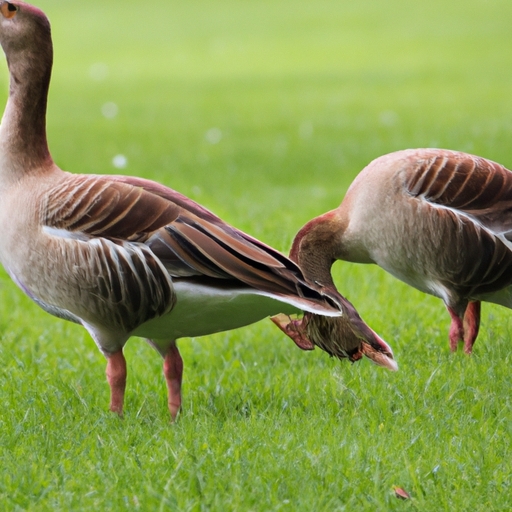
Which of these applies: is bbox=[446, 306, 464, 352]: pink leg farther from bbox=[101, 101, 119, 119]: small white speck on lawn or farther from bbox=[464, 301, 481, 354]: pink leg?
bbox=[101, 101, 119, 119]: small white speck on lawn

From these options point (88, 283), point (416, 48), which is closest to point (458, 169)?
point (88, 283)

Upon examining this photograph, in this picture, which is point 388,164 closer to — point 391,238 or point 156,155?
point 391,238

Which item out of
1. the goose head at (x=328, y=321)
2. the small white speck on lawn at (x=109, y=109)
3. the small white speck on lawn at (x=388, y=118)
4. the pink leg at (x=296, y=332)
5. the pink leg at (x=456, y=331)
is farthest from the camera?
the small white speck on lawn at (x=109, y=109)

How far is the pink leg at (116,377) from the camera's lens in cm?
439

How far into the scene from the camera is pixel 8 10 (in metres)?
4.45

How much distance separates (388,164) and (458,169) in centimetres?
37

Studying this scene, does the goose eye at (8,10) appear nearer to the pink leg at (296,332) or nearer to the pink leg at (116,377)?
the pink leg at (116,377)

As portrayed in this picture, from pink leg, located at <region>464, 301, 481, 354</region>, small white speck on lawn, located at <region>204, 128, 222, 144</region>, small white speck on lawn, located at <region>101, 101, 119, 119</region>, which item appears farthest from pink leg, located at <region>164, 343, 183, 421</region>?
small white speck on lawn, located at <region>101, 101, 119, 119</region>

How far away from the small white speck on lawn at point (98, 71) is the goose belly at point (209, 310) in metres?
18.6

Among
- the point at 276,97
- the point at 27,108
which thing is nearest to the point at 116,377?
the point at 27,108

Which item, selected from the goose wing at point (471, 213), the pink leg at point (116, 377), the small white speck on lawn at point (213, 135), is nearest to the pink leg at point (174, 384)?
the pink leg at point (116, 377)

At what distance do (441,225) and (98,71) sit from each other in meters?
19.8

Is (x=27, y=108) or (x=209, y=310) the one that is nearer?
(x=209, y=310)

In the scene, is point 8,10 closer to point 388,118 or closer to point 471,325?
point 471,325
